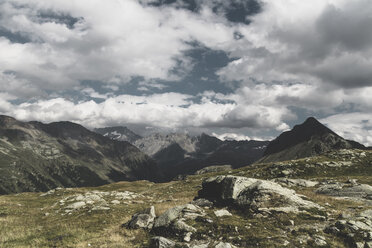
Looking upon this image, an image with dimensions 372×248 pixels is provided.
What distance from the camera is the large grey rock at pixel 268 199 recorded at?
72.7ft

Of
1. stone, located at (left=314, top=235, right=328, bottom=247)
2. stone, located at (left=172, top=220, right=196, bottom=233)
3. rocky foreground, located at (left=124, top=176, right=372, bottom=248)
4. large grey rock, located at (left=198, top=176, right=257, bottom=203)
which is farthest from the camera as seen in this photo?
large grey rock, located at (left=198, top=176, right=257, bottom=203)

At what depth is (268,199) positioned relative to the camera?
22859mm

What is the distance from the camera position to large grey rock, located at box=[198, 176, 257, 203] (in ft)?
82.7

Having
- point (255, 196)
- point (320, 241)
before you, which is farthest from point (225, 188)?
point (320, 241)

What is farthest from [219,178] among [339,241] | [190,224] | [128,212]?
[339,241]

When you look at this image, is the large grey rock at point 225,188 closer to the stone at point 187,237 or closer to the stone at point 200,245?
the stone at point 187,237

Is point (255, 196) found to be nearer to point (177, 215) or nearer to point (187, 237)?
point (177, 215)

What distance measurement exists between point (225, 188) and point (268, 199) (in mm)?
5051

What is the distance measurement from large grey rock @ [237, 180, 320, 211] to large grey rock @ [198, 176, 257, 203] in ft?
2.78

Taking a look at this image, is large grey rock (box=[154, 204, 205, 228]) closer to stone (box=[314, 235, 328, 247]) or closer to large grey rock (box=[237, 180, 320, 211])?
large grey rock (box=[237, 180, 320, 211])

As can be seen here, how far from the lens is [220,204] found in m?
25.5

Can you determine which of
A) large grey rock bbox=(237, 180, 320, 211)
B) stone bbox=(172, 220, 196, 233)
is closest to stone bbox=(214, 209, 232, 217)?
large grey rock bbox=(237, 180, 320, 211)

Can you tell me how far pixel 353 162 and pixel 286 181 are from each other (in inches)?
1325

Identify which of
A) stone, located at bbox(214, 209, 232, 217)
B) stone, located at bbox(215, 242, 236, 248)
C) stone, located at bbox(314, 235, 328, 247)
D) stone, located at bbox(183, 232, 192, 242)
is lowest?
stone, located at bbox(183, 232, 192, 242)
